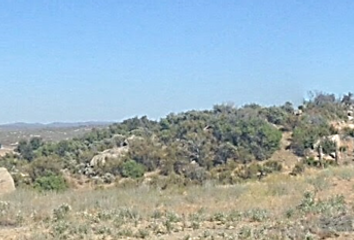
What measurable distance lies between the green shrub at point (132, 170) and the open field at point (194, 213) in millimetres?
16230

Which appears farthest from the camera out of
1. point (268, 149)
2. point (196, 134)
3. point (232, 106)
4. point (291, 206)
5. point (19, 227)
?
point (232, 106)

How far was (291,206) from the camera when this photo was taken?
14820 millimetres

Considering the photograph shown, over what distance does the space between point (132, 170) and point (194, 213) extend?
2198 cm

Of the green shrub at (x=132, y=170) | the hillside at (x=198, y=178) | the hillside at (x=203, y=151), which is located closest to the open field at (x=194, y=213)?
the hillside at (x=198, y=178)

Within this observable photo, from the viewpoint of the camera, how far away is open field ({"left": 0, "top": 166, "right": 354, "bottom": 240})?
1159 centimetres

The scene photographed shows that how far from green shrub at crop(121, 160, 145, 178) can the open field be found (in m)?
16.2

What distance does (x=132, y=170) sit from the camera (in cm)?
3622

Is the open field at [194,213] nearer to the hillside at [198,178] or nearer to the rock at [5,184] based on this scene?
the hillside at [198,178]

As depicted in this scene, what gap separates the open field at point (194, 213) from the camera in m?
11.6

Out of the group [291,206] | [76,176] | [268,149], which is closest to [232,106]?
[268,149]

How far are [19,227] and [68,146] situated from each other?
3241cm

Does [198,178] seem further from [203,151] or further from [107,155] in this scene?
[107,155]

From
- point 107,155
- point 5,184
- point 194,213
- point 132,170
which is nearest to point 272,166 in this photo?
point 132,170

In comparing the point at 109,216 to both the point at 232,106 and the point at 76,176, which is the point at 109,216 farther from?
the point at 232,106
